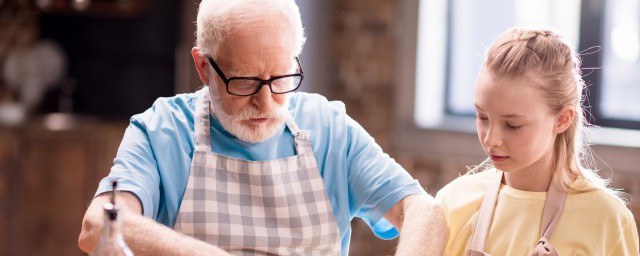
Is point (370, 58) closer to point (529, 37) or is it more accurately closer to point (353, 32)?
point (353, 32)

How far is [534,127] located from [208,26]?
68 centimetres

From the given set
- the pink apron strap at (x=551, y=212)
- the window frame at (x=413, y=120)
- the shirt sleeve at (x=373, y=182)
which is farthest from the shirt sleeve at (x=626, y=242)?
the window frame at (x=413, y=120)

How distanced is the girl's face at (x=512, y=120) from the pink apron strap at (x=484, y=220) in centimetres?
9

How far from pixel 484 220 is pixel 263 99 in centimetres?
50

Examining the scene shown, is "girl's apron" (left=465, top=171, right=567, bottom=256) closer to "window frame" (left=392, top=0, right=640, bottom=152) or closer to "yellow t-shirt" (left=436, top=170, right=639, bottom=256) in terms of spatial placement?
"yellow t-shirt" (left=436, top=170, right=639, bottom=256)

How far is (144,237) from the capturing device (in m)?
1.73

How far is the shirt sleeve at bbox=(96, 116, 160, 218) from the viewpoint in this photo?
1828mm

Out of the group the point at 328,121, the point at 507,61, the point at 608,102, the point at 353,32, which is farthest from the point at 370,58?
the point at 507,61

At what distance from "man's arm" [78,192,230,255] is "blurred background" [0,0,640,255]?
2.47 metres

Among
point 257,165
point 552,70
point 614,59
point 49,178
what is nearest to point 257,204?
point 257,165

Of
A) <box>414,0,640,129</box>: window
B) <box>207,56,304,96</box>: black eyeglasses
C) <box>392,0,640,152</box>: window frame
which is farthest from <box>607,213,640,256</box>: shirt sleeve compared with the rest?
<box>392,0,640,152</box>: window frame

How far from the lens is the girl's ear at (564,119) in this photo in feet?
5.89

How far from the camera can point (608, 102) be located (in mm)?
3916

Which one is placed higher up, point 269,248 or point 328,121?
point 328,121
